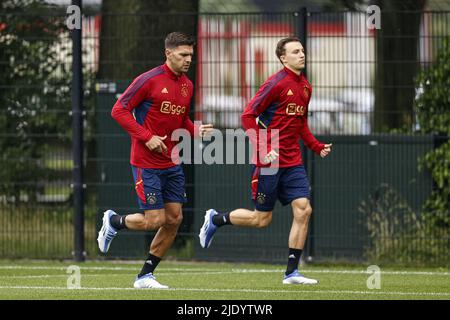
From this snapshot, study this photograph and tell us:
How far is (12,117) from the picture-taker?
54.2 ft

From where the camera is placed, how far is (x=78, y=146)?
16438 mm

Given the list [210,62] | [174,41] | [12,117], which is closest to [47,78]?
[12,117]

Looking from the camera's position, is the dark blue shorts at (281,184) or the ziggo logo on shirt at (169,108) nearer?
the ziggo logo on shirt at (169,108)

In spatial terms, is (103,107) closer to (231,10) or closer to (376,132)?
(231,10)

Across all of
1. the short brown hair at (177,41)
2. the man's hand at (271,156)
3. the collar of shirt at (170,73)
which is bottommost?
the man's hand at (271,156)

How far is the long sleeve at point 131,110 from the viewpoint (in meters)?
12.0

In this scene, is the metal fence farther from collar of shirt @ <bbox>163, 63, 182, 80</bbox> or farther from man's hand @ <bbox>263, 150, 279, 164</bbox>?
collar of shirt @ <bbox>163, 63, 182, 80</bbox>

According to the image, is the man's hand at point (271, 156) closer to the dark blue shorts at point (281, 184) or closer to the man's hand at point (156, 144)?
the dark blue shorts at point (281, 184)

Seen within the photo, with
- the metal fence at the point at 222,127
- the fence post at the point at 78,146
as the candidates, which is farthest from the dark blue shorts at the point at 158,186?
the fence post at the point at 78,146

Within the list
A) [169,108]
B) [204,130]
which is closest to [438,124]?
[204,130]

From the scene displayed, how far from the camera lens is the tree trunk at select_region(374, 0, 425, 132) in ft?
52.0

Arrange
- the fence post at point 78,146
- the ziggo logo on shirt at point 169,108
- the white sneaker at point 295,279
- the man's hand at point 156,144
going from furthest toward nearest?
the fence post at point 78,146 → the white sneaker at point 295,279 → the ziggo logo on shirt at point 169,108 → the man's hand at point 156,144

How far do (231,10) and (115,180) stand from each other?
2581 millimetres

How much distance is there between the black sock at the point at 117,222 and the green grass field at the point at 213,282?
0.55 m
